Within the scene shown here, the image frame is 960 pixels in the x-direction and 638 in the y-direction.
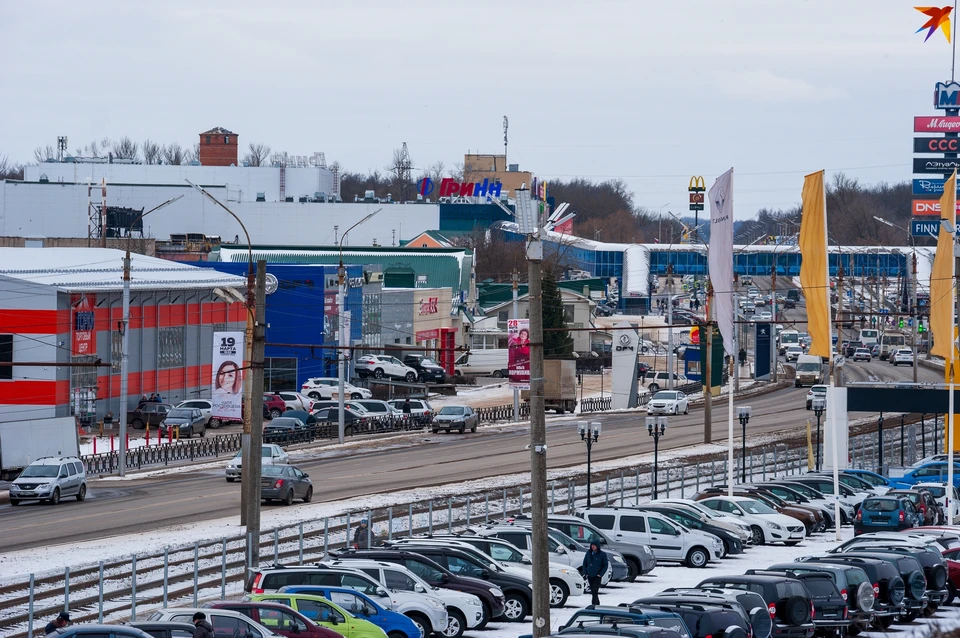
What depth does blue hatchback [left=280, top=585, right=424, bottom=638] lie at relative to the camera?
2048 cm

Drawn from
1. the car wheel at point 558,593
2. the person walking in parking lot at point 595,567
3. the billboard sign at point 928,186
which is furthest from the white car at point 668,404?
the person walking in parking lot at point 595,567

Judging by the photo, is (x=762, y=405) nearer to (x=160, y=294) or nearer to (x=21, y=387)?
(x=160, y=294)

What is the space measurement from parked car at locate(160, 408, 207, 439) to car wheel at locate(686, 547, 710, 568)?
36.0m

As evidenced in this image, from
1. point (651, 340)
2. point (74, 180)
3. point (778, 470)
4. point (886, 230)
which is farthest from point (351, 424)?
point (886, 230)

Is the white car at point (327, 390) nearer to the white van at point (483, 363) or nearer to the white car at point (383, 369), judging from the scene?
the white car at point (383, 369)

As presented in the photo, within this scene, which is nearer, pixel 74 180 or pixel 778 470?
pixel 778 470

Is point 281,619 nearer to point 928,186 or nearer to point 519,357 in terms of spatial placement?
point 519,357

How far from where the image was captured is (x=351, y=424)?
210 feet

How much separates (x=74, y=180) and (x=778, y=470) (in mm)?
118150

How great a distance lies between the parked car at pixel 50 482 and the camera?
41438 mm

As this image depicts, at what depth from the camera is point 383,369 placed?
83375mm

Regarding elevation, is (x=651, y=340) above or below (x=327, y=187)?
below

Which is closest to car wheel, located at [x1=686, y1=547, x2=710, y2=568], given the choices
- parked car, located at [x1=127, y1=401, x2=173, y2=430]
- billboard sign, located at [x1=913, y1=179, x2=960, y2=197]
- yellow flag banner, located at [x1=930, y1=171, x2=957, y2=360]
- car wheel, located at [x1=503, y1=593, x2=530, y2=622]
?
car wheel, located at [x1=503, y1=593, x2=530, y2=622]

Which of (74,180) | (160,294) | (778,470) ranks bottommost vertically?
(778,470)
